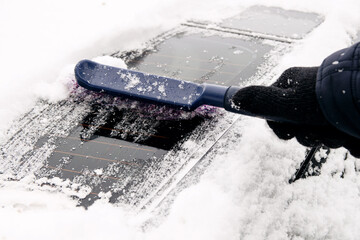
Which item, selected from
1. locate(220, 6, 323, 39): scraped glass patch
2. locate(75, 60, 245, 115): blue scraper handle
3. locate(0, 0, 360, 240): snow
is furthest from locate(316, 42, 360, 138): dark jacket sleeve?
locate(220, 6, 323, 39): scraped glass patch

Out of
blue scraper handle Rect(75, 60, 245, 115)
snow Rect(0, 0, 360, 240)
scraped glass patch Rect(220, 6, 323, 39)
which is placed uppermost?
blue scraper handle Rect(75, 60, 245, 115)

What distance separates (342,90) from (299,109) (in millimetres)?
140

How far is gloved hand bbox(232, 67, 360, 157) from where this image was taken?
0.88m

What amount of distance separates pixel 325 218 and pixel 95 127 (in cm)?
90

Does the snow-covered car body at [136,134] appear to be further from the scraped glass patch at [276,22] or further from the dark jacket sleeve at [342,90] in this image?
the dark jacket sleeve at [342,90]

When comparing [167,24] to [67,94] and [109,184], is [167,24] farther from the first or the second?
[109,184]

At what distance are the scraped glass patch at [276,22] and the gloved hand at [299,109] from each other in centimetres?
117

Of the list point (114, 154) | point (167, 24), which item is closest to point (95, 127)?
point (114, 154)

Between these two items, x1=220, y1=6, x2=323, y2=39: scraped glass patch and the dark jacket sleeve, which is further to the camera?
x1=220, y1=6, x2=323, y2=39: scraped glass patch

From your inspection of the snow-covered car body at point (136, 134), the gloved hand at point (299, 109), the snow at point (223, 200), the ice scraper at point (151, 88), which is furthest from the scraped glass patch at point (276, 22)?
the gloved hand at point (299, 109)

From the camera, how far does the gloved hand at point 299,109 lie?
34.6 inches

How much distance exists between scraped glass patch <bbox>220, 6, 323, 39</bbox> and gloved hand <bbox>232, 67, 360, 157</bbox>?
1.17m

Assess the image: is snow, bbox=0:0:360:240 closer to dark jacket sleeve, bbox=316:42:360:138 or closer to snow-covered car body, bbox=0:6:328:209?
snow-covered car body, bbox=0:6:328:209

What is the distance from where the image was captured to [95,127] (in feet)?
4.30
